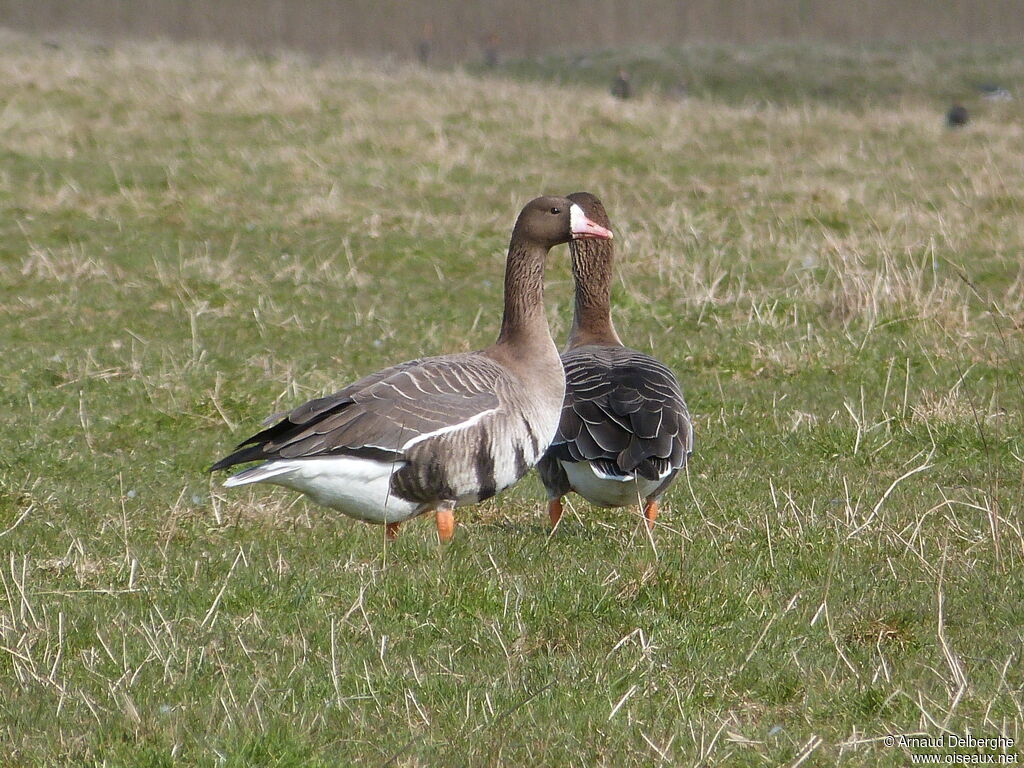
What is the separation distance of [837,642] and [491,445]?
6.75ft

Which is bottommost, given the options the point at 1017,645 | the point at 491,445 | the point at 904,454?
the point at 904,454

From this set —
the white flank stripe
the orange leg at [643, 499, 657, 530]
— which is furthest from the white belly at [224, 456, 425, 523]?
the orange leg at [643, 499, 657, 530]

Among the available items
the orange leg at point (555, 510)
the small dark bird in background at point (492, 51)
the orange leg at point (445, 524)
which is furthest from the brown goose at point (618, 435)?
the small dark bird in background at point (492, 51)

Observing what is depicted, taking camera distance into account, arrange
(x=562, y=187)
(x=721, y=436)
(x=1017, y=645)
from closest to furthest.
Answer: (x=1017, y=645) < (x=721, y=436) < (x=562, y=187)

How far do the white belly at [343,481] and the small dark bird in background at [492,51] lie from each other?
51166mm

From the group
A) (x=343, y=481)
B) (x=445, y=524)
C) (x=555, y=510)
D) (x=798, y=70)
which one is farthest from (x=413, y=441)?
(x=798, y=70)

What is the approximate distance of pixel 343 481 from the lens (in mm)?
6098

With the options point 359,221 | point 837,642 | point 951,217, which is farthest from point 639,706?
point 951,217

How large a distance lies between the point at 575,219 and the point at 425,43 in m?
50.1

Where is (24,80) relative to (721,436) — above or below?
above

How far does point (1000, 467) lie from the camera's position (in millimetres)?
8242

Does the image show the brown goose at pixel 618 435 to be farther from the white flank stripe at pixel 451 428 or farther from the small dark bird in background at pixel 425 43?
the small dark bird in background at pixel 425 43

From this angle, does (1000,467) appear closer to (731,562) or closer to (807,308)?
(731,562)

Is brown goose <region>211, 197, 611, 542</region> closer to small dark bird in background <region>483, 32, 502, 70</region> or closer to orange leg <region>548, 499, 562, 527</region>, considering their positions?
orange leg <region>548, 499, 562, 527</region>
